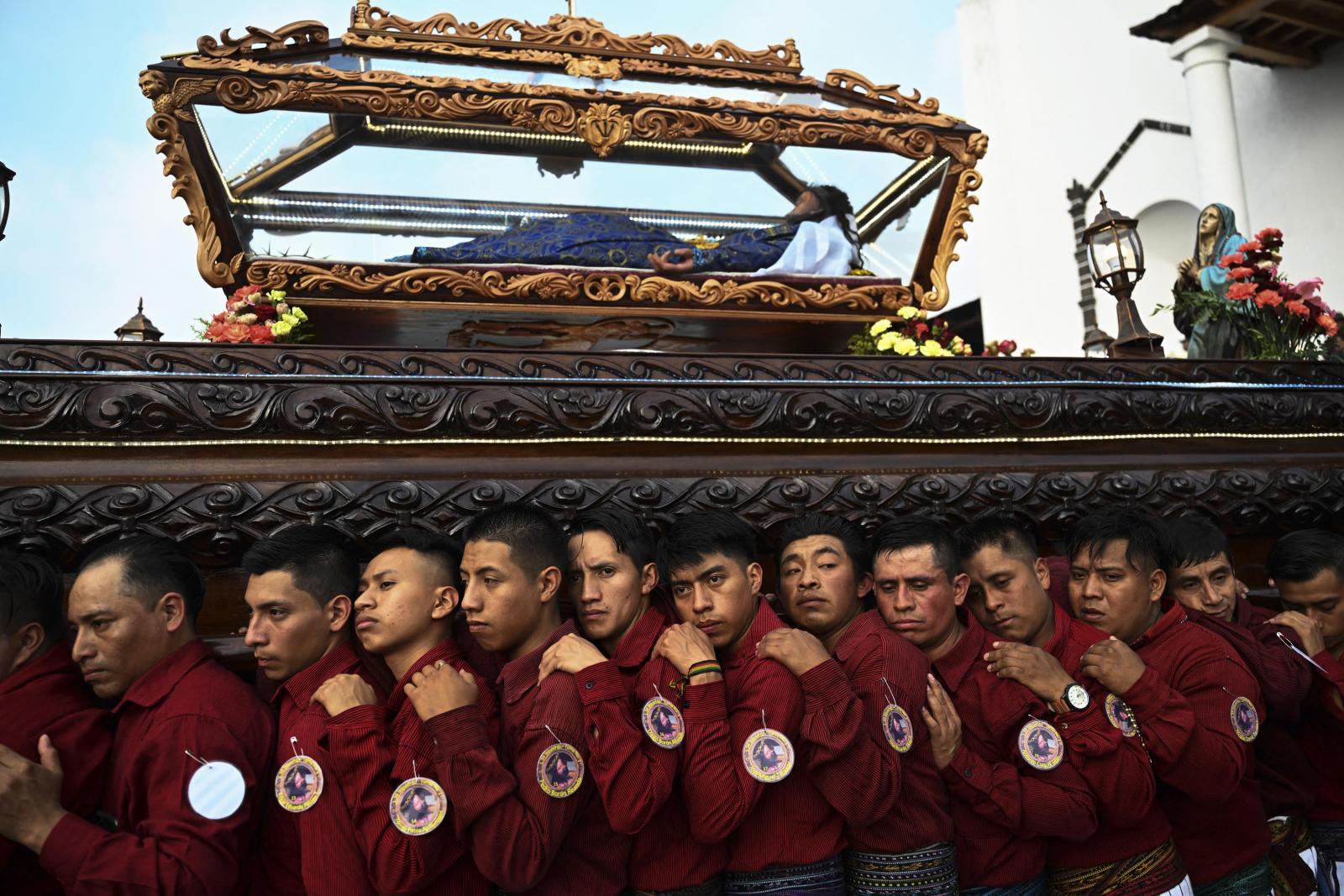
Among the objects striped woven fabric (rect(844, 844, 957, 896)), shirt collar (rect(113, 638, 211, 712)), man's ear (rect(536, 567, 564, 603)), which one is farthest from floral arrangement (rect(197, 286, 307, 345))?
striped woven fabric (rect(844, 844, 957, 896))

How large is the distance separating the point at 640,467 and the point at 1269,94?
9.20 meters

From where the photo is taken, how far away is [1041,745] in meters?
2.40

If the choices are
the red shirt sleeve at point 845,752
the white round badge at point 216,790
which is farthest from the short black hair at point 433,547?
the red shirt sleeve at point 845,752

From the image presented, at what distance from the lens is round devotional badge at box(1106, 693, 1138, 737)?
244cm

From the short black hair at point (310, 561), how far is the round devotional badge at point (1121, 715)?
72.3 inches

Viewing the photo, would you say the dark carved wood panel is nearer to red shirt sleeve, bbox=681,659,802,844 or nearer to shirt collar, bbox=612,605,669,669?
Result: shirt collar, bbox=612,605,669,669

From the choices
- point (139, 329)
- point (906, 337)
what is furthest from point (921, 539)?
point (139, 329)

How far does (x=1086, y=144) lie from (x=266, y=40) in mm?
8783

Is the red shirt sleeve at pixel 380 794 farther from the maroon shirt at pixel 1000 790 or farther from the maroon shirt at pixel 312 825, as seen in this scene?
the maroon shirt at pixel 1000 790

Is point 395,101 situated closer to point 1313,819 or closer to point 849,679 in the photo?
point 849,679

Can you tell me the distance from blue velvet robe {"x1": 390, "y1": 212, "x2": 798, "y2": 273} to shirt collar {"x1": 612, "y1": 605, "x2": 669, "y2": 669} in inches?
83.5

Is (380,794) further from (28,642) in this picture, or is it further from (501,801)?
(28,642)

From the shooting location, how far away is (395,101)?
14.0 feet

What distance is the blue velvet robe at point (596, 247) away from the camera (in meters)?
4.29
